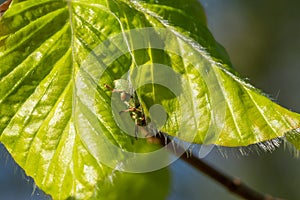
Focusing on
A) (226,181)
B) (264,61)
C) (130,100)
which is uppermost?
(130,100)

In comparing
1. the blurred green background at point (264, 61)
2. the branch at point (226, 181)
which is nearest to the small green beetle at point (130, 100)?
the branch at point (226, 181)

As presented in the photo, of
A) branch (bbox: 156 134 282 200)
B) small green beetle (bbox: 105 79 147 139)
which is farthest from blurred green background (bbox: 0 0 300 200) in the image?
small green beetle (bbox: 105 79 147 139)

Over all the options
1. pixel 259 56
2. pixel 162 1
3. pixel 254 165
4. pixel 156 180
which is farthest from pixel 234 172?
pixel 162 1

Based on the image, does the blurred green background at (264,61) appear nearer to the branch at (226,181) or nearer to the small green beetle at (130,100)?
the branch at (226,181)

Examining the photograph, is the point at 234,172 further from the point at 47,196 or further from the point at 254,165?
the point at 47,196

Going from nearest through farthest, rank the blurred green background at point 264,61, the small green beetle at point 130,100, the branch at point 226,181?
the small green beetle at point 130,100
the branch at point 226,181
the blurred green background at point 264,61

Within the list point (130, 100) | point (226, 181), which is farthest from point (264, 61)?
point (130, 100)

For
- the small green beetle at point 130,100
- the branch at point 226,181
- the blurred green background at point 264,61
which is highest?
the small green beetle at point 130,100

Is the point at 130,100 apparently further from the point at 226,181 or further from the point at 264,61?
the point at 264,61
